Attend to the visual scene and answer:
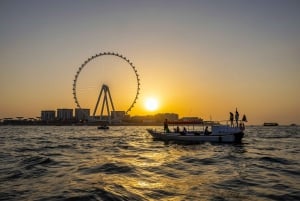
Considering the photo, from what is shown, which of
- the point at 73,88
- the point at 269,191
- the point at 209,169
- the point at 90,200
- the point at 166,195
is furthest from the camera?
the point at 73,88

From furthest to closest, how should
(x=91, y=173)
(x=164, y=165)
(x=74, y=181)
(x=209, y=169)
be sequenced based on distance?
(x=164, y=165), (x=209, y=169), (x=91, y=173), (x=74, y=181)

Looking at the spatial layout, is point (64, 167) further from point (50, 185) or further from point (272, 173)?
point (272, 173)

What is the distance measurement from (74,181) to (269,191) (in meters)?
12.2

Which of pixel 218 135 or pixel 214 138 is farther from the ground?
pixel 218 135

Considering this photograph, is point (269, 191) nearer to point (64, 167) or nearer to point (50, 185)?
point (50, 185)

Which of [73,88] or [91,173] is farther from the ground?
[73,88]

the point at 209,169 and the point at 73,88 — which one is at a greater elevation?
the point at 73,88

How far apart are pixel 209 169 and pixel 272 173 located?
511cm

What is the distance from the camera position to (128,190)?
19328mm

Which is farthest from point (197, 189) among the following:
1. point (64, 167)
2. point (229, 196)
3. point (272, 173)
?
point (64, 167)

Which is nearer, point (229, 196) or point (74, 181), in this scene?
point (229, 196)

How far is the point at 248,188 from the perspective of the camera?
790 inches

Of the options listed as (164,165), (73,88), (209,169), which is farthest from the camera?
(73,88)

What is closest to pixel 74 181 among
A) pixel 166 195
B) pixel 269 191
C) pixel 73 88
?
pixel 166 195
